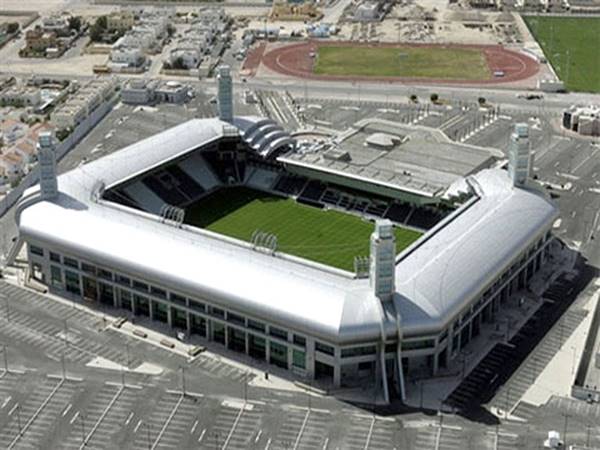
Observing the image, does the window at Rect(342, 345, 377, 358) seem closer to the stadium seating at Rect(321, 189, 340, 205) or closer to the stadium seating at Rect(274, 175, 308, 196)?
the stadium seating at Rect(321, 189, 340, 205)

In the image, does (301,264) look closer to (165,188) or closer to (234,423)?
(234,423)

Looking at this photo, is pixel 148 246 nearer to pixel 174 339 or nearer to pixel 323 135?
pixel 174 339

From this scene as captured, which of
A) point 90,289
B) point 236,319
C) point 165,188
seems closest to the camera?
point 236,319

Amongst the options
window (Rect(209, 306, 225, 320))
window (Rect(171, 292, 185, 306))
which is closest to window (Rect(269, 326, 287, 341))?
window (Rect(209, 306, 225, 320))

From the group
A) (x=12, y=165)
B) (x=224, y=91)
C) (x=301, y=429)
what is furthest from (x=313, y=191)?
(x=301, y=429)

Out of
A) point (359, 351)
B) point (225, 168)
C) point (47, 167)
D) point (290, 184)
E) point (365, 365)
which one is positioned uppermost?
point (47, 167)
